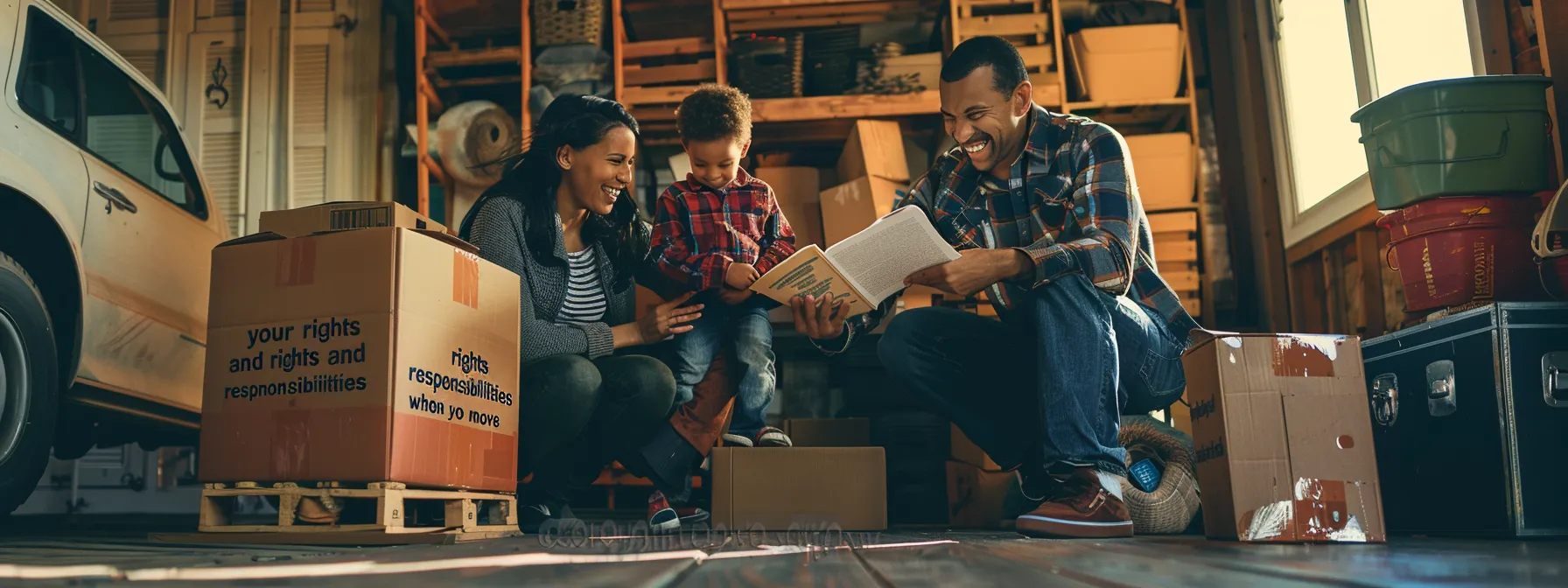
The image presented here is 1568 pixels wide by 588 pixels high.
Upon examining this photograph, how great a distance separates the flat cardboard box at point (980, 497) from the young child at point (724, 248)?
1.68ft

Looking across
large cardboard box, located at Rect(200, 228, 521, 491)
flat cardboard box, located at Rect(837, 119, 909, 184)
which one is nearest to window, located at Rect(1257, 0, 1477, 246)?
flat cardboard box, located at Rect(837, 119, 909, 184)

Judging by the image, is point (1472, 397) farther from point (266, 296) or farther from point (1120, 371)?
point (266, 296)

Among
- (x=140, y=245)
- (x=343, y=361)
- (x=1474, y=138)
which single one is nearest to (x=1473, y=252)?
(x=1474, y=138)

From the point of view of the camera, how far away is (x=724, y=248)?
2.83 metres

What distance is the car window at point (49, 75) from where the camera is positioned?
2373 mm

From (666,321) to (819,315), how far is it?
13.4 inches

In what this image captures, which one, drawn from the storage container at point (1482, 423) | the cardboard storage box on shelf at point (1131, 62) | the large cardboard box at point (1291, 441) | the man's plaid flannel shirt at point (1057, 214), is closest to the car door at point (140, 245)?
the man's plaid flannel shirt at point (1057, 214)

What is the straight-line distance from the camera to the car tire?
2172mm

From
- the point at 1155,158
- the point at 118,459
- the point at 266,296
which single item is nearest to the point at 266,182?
the point at 118,459

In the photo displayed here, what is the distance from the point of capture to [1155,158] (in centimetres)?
398

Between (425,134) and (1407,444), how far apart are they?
134 inches

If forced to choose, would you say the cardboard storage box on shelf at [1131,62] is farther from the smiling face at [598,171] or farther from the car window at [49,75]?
the car window at [49,75]

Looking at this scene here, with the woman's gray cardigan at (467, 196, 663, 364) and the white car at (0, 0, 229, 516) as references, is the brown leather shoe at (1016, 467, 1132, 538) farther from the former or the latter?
the white car at (0, 0, 229, 516)

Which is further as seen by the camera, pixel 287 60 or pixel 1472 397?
pixel 287 60
